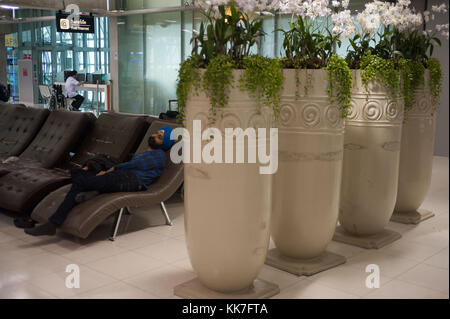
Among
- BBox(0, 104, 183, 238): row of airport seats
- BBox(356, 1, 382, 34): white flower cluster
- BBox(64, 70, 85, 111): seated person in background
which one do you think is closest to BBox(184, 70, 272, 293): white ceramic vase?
BBox(0, 104, 183, 238): row of airport seats

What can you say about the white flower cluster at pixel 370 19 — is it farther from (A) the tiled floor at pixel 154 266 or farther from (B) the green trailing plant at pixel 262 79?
(B) the green trailing plant at pixel 262 79

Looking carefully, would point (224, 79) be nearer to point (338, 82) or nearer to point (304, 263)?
point (338, 82)

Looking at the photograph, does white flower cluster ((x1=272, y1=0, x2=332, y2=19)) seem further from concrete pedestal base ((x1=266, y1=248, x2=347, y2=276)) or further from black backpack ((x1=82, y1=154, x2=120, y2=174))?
black backpack ((x1=82, y1=154, x2=120, y2=174))

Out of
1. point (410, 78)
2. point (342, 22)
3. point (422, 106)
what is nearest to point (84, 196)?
point (342, 22)

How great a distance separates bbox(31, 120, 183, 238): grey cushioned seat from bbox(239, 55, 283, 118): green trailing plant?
2122 mm

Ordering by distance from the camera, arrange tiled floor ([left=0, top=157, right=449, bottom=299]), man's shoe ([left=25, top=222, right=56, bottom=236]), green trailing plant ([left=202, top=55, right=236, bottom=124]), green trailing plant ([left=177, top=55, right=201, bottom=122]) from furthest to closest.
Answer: man's shoe ([left=25, top=222, right=56, bottom=236])
tiled floor ([left=0, top=157, right=449, bottom=299])
green trailing plant ([left=177, top=55, right=201, bottom=122])
green trailing plant ([left=202, top=55, right=236, bottom=124])

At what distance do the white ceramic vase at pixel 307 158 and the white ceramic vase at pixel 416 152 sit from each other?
1.95 metres

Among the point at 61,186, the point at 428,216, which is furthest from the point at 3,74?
the point at 428,216

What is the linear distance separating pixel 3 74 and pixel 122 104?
11.1 meters

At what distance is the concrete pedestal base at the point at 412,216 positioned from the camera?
582 centimetres

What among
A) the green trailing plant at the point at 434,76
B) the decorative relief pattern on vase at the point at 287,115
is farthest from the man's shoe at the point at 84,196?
the green trailing plant at the point at 434,76

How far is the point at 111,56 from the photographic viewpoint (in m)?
17.0

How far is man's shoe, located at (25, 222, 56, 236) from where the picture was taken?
4816 millimetres
